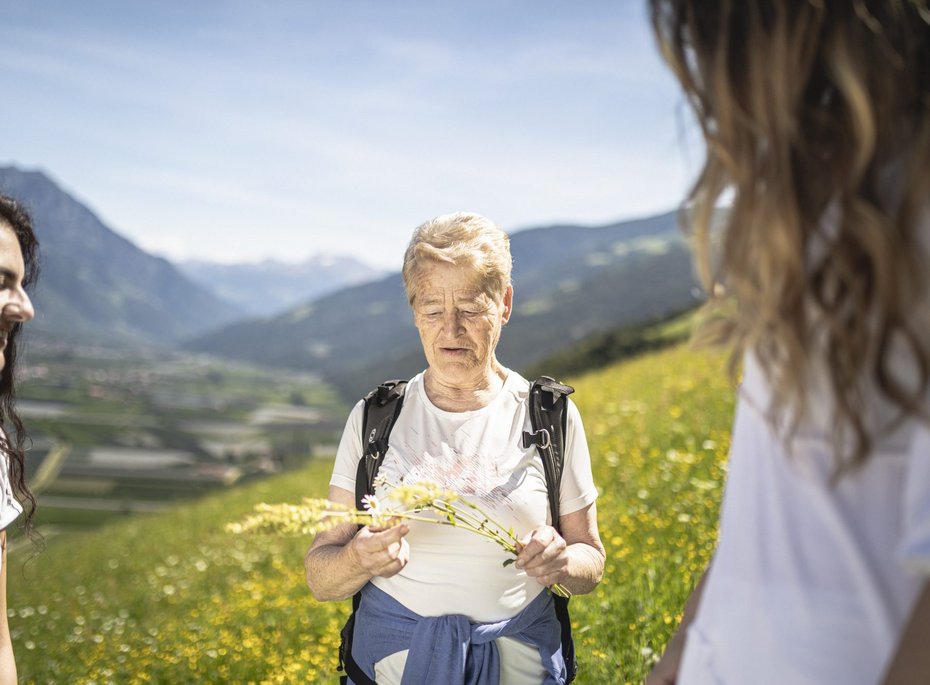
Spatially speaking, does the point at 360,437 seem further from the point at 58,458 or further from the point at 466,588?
the point at 58,458

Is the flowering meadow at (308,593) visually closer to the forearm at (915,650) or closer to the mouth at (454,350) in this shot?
the forearm at (915,650)

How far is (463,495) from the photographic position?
8.58 feet

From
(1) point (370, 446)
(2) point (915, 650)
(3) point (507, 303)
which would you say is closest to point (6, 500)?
(1) point (370, 446)

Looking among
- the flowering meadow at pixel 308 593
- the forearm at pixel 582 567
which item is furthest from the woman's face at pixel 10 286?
the forearm at pixel 582 567

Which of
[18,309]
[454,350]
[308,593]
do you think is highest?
[18,309]

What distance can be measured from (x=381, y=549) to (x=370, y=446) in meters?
0.46

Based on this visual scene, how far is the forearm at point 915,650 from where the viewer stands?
115 centimetres

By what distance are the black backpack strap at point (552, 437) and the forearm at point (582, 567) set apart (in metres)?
0.15

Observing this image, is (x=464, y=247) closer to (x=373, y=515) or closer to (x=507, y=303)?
(x=507, y=303)

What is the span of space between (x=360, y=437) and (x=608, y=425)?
7.71 metres

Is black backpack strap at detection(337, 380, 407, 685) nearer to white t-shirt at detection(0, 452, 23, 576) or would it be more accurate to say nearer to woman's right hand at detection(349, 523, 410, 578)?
woman's right hand at detection(349, 523, 410, 578)

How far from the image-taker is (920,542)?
1.06 meters

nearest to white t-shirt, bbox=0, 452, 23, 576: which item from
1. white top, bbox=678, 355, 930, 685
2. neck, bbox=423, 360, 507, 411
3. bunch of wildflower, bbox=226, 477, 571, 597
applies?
bunch of wildflower, bbox=226, 477, 571, 597

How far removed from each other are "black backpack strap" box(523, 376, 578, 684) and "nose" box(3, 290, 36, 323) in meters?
1.94
